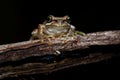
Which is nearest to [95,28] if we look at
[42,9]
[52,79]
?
[42,9]

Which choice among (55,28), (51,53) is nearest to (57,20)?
(55,28)

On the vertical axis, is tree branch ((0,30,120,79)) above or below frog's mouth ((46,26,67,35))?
below

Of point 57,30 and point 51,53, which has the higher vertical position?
point 57,30

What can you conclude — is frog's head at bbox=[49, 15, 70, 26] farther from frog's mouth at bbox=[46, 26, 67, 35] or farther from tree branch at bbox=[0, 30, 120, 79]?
tree branch at bbox=[0, 30, 120, 79]

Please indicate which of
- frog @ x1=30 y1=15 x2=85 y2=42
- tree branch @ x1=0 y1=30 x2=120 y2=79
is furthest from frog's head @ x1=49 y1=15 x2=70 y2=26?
tree branch @ x1=0 y1=30 x2=120 y2=79

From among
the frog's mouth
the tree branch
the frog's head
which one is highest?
the frog's head

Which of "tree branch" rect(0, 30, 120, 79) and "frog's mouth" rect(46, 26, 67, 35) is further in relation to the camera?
"frog's mouth" rect(46, 26, 67, 35)

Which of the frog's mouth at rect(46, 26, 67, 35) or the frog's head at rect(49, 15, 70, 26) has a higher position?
the frog's head at rect(49, 15, 70, 26)

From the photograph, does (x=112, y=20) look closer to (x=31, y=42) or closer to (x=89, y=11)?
(x=89, y=11)

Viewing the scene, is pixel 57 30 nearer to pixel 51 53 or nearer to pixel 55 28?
pixel 55 28
